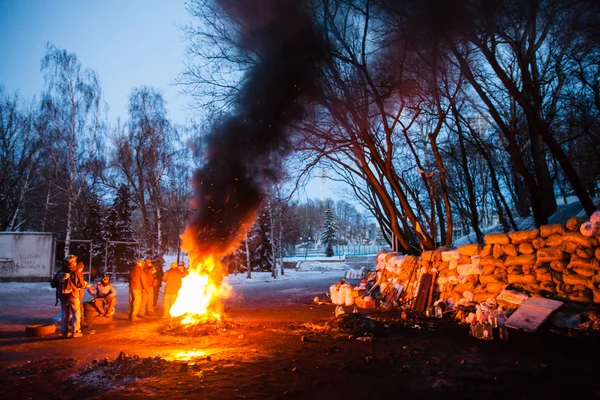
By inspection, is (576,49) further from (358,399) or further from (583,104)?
(358,399)

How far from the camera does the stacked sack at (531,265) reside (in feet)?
25.5

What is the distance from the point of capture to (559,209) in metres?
14.0

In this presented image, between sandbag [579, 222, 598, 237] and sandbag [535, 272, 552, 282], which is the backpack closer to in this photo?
sandbag [535, 272, 552, 282]

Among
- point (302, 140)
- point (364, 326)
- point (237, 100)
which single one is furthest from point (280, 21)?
point (364, 326)

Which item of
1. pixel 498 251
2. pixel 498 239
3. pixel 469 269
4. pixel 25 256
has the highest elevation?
pixel 25 256

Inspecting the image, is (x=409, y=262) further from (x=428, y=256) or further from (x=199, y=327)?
(x=199, y=327)

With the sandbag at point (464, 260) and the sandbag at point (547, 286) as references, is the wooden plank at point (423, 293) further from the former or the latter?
the sandbag at point (547, 286)

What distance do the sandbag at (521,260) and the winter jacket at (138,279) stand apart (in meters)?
9.03

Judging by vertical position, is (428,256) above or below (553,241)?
below

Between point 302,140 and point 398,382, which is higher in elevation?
point 302,140

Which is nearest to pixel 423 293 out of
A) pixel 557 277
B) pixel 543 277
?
pixel 543 277

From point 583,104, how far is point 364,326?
41.6 feet

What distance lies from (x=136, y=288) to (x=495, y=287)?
8895mm

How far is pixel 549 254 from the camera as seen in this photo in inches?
333
